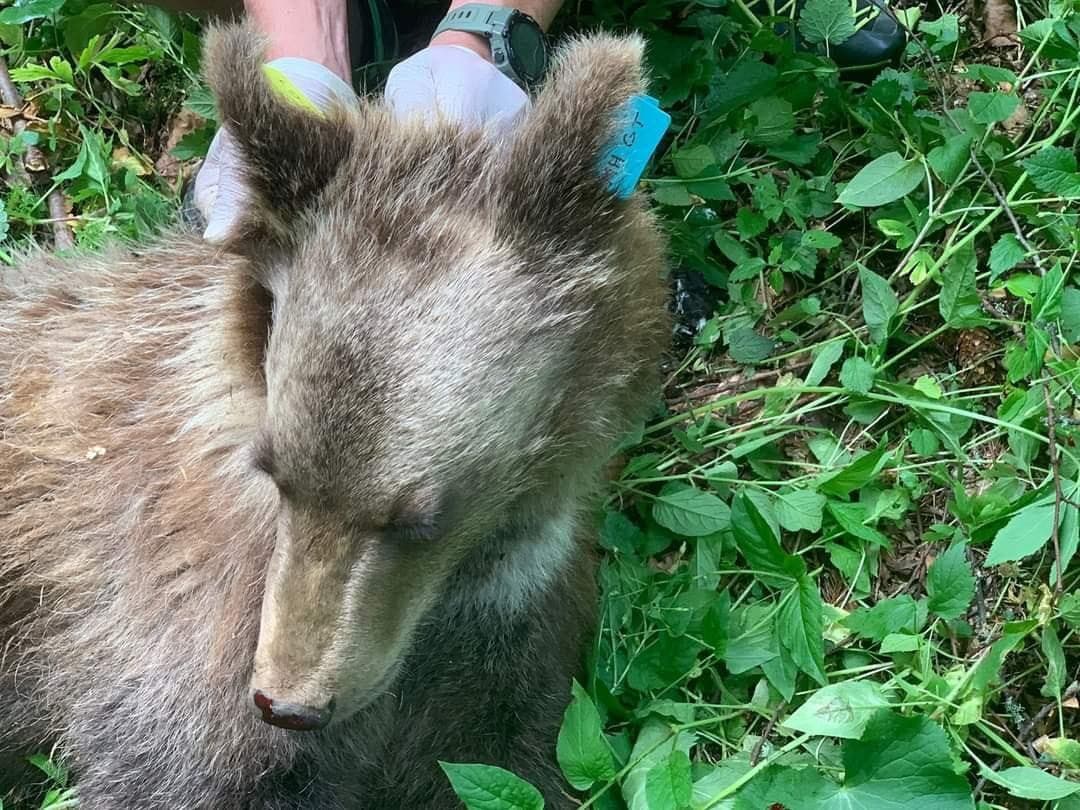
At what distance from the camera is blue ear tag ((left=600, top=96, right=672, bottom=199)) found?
2234 mm

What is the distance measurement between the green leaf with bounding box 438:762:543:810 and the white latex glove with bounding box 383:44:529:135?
1493mm

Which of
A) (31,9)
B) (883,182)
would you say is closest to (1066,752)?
(883,182)

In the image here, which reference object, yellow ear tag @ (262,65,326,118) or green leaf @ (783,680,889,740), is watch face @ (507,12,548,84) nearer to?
yellow ear tag @ (262,65,326,118)

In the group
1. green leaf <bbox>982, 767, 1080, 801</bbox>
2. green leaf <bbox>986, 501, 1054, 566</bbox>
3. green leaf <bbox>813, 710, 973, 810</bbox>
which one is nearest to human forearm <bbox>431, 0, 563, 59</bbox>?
green leaf <bbox>986, 501, 1054, 566</bbox>

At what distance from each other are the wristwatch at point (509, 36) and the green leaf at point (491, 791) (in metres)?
1.74

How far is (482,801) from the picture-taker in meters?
2.40

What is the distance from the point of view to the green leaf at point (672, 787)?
2418 millimetres

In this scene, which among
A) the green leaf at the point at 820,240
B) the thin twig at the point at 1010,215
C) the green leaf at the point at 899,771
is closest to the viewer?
the green leaf at the point at 899,771

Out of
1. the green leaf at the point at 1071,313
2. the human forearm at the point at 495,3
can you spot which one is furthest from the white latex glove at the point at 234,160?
the green leaf at the point at 1071,313

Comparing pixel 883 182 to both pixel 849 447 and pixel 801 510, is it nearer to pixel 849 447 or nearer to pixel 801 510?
pixel 849 447

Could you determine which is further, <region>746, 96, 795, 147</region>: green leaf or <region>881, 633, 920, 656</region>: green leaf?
<region>746, 96, 795, 147</region>: green leaf

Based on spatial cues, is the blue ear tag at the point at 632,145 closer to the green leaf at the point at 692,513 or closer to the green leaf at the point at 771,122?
the green leaf at the point at 692,513

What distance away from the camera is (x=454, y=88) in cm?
256

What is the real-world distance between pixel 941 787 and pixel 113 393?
2288mm
